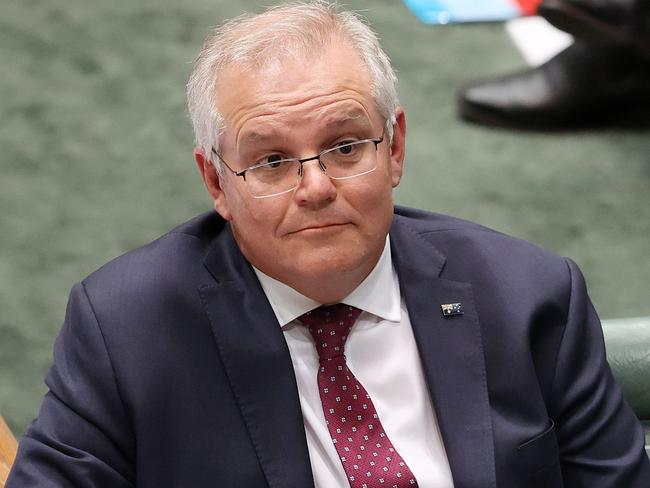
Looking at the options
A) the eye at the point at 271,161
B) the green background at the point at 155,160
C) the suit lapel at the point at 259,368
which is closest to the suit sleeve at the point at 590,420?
the suit lapel at the point at 259,368

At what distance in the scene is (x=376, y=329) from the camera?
2160 mm

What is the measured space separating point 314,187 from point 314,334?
0.29 m

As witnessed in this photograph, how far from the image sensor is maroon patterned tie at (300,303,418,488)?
6.74ft

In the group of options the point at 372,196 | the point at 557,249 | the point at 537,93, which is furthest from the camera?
the point at 537,93

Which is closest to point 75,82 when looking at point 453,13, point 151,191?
point 151,191

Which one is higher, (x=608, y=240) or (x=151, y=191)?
(x=151, y=191)

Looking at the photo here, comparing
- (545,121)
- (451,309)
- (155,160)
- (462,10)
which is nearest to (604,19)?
(545,121)

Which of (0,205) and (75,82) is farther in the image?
(75,82)

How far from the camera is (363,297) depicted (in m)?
2.16

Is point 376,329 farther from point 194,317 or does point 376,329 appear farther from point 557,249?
point 557,249

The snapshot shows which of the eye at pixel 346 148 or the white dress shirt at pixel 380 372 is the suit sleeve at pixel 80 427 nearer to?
the white dress shirt at pixel 380 372

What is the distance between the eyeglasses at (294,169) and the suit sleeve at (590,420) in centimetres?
45

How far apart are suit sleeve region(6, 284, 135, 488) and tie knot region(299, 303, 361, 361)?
1.07 ft

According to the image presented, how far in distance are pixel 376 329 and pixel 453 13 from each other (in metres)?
3.39
